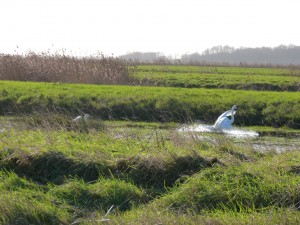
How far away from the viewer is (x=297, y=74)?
42.1 meters

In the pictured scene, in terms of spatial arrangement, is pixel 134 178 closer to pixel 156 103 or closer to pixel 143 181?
pixel 143 181

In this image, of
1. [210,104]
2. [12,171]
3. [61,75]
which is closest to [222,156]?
[12,171]

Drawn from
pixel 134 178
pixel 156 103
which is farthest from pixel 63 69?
pixel 134 178

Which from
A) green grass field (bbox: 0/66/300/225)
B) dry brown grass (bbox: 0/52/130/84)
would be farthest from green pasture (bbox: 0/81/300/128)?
green grass field (bbox: 0/66/300/225)

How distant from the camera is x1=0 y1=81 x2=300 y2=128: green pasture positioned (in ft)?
66.3

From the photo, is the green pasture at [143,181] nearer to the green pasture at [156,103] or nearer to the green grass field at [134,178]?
the green grass field at [134,178]

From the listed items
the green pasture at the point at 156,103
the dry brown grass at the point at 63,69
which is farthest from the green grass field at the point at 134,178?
the dry brown grass at the point at 63,69

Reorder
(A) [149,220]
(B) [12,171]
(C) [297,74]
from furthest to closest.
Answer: (C) [297,74], (B) [12,171], (A) [149,220]

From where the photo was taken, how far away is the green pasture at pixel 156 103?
20.2m

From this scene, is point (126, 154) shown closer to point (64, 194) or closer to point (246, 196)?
point (64, 194)

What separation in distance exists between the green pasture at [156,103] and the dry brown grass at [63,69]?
16.4 ft

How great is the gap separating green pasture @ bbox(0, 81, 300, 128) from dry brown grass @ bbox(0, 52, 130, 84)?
16.4ft

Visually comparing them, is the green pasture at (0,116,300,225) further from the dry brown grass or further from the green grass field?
the dry brown grass

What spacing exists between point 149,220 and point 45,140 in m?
3.78
